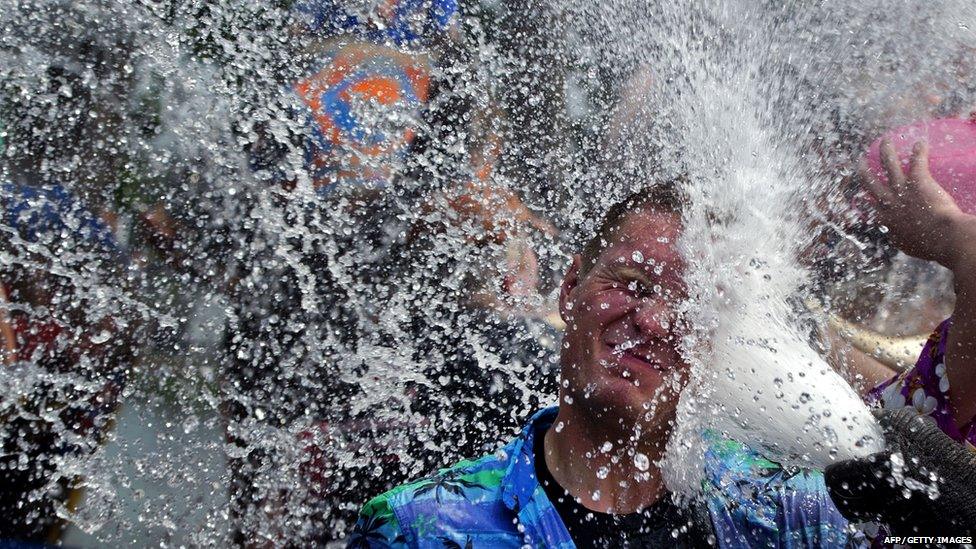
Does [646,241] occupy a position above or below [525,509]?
above

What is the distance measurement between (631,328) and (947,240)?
0.67 meters

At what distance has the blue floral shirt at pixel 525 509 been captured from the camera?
1500 mm

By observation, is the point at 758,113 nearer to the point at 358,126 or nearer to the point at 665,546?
the point at 358,126

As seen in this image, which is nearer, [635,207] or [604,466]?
[604,466]

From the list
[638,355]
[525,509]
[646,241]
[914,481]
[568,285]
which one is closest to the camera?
[914,481]

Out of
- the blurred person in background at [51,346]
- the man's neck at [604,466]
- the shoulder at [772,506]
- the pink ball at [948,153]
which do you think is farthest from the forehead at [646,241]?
the blurred person in background at [51,346]

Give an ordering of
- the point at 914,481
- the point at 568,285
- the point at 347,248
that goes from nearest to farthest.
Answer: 1. the point at 914,481
2. the point at 568,285
3. the point at 347,248

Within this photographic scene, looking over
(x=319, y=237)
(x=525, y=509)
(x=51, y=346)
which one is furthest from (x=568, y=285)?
(x=51, y=346)

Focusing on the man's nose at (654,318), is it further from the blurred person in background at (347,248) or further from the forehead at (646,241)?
the blurred person in background at (347,248)

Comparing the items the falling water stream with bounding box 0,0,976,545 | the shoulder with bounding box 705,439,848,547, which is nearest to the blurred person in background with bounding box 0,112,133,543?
the falling water stream with bounding box 0,0,976,545

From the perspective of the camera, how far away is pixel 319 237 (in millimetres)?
2623

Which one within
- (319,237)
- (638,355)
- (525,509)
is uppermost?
(638,355)

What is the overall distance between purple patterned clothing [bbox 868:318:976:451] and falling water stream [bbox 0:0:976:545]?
243mm

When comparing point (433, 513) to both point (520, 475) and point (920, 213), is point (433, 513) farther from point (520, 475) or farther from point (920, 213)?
point (920, 213)
